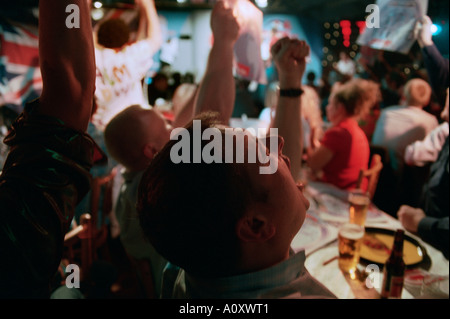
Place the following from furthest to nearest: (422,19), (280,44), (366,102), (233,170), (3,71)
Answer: (3,71) < (366,102) < (422,19) < (280,44) < (233,170)

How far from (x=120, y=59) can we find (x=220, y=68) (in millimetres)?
1376

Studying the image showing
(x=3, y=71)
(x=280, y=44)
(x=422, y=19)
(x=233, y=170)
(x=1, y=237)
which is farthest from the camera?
(x=3, y=71)

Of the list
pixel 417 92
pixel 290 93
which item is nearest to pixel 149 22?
pixel 290 93

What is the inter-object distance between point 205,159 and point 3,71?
12.2 feet

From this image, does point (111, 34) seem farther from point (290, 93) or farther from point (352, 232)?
point (352, 232)

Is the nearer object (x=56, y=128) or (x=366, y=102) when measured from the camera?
(x=56, y=128)

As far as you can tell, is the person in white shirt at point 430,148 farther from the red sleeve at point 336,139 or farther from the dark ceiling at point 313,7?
the dark ceiling at point 313,7

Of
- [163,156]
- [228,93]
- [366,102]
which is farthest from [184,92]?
[163,156]

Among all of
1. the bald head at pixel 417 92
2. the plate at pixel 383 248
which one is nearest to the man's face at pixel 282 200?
the plate at pixel 383 248

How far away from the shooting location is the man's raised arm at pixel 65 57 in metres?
0.45

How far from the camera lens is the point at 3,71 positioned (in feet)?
10.8

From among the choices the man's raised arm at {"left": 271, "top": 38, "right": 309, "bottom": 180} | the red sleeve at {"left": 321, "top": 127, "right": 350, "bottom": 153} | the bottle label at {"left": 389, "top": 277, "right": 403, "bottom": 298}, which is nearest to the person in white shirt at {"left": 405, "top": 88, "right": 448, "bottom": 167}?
the red sleeve at {"left": 321, "top": 127, "right": 350, "bottom": 153}

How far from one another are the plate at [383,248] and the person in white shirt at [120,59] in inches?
65.8
